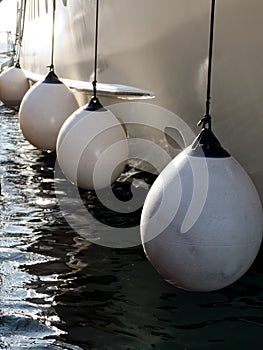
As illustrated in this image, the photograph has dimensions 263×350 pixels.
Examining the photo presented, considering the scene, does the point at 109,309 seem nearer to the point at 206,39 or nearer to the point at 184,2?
the point at 206,39

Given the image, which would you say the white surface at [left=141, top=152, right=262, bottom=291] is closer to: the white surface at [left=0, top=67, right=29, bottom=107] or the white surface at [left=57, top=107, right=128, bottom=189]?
the white surface at [left=57, top=107, right=128, bottom=189]

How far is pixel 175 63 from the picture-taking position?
6.52 meters

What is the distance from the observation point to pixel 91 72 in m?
9.12

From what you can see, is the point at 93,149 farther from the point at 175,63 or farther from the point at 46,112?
the point at 46,112

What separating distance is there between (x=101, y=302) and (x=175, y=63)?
2830 millimetres

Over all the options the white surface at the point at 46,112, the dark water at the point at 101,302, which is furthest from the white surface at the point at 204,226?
the white surface at the point at 46,112

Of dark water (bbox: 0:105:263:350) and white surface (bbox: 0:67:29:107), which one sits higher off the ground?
dark water (bbox: 0:105:263:350)

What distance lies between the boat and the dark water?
1.20 metres

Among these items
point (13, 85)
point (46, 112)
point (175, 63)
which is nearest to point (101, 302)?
point (175, 63)

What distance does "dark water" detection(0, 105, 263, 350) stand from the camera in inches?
153

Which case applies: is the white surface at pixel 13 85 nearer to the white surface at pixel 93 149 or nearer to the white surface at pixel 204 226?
the white surface at pixel 93 149

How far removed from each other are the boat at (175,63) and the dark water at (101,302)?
120 cm

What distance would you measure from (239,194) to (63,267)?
1453mm

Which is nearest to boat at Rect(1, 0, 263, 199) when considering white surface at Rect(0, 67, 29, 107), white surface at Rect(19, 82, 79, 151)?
white surface at Rect(19, 82, 79, 151)
